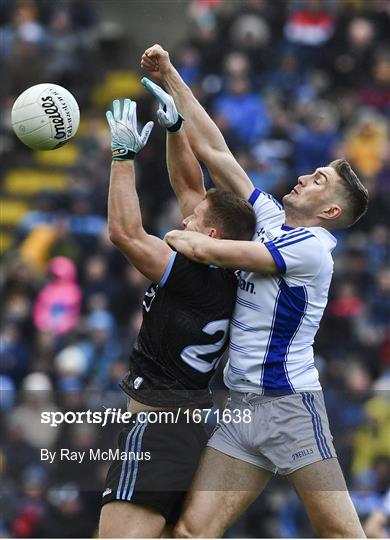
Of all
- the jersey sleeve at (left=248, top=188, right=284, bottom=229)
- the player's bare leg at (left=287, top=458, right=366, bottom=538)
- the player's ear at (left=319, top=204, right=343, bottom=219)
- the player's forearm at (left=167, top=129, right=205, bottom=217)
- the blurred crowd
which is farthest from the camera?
the blurred crowd

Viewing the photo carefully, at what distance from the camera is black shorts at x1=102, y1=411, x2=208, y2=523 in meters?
5.93

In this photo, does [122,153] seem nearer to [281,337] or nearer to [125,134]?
[125,134]

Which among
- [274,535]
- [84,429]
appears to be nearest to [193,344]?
[84,429]

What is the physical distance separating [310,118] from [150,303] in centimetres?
756

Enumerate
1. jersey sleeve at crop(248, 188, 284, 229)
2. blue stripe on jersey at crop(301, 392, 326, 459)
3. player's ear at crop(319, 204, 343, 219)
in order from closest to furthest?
blue stripe on jersey at crop(301, 392, 326, 459) → player's ear at crop(319, 204, 343, 219) → jersey sleeve at crop(248, 188, 284, 229)

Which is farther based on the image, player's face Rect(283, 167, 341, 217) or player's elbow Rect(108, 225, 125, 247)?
player's face Rect(283, 167, 341, 217)

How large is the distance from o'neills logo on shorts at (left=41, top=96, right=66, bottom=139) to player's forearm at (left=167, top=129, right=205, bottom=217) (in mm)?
555

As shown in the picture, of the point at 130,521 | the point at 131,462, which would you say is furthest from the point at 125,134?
the point at 130,521

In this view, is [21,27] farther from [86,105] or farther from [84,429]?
[84,429]

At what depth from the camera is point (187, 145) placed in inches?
258

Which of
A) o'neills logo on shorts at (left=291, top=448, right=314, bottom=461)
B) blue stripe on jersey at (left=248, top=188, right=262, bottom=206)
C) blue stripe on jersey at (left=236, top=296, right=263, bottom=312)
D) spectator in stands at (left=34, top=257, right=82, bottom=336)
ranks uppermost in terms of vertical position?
blue stripe on jersey at (left=248, top=188, right=262, bottom=206)

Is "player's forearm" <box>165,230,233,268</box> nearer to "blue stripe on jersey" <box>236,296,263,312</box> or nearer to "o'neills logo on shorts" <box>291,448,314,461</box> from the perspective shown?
"blue stripe on jersey" <box>236,296,263,312</box>

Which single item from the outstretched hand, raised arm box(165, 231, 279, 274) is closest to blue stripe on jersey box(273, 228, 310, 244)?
raised arm box(165, 231, 279, 274)

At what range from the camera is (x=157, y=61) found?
6.59 metres
